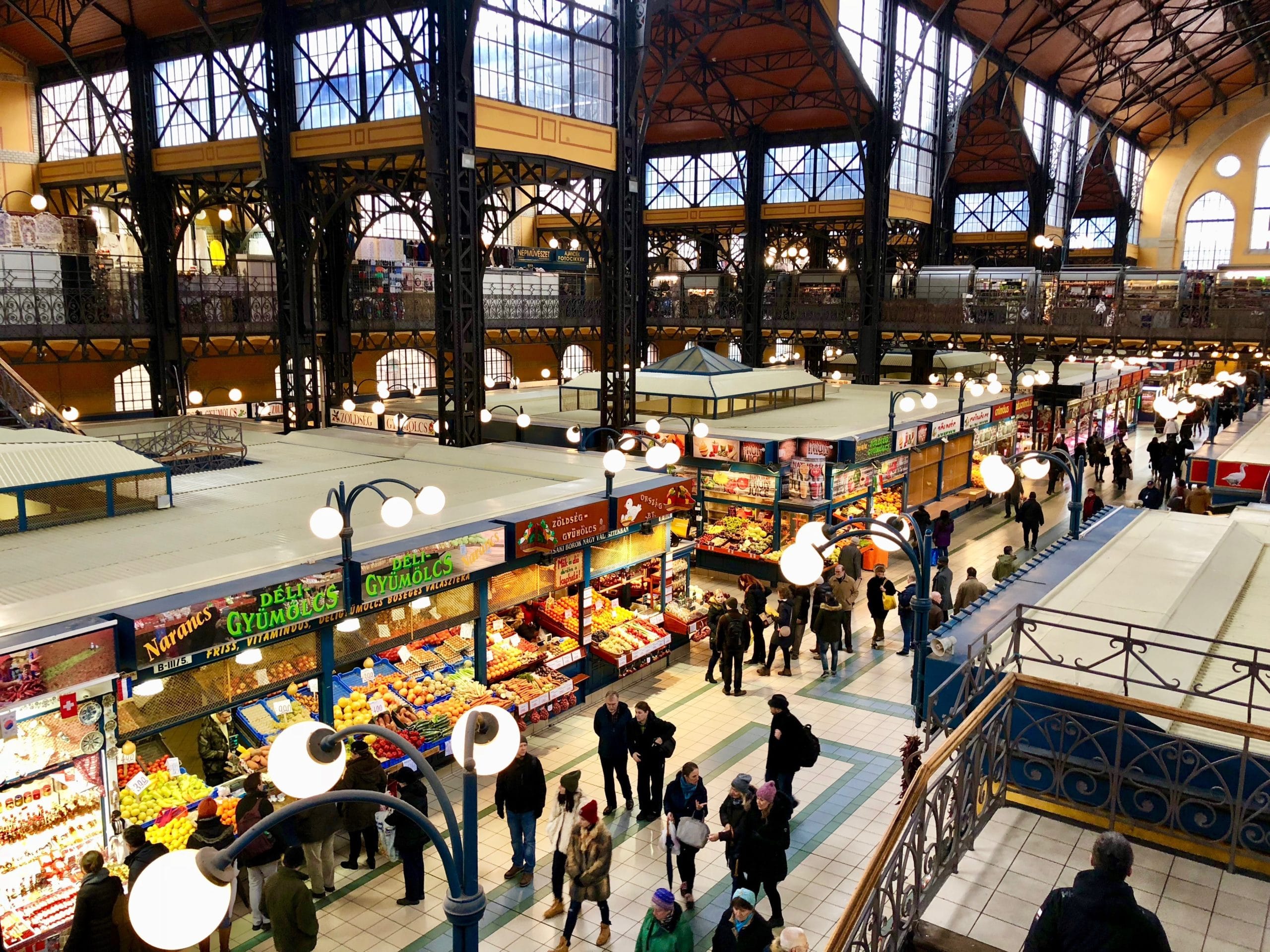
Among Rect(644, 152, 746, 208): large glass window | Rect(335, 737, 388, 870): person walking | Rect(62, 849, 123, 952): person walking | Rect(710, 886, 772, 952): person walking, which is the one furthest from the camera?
Rect(644, 152, 746, 208): large glass window

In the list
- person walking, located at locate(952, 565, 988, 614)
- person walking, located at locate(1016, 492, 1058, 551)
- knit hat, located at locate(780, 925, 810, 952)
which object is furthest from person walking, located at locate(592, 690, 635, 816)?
person walking, located at locate(1016, 492, 1058, 551)

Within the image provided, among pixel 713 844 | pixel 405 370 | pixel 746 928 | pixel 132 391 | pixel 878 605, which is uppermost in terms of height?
pixel 405 370

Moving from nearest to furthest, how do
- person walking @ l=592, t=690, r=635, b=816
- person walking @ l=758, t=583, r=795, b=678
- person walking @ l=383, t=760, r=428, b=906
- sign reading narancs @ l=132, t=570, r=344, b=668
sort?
1. sign reading narancs @ l=132, t=570, r=344, b=668
2. person walking @ l=383, t=760, r=428, b=906
3. person walking @ l=592, t=690, r=635, b=816
4. person walking @ l=758, t=583, r=795, b=678

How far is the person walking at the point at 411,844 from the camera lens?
9.30 meters

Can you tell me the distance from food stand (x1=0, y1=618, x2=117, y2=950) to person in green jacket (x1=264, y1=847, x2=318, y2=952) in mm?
2198

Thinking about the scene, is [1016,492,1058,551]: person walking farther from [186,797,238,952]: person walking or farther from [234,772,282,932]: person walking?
[186,797,238,952]: person walking

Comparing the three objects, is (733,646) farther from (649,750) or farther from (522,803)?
(522,803)

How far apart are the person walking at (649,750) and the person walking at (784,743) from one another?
3.68 feet

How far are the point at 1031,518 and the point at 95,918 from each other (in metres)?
19.5

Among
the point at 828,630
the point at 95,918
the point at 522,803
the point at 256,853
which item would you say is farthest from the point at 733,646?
the point at 95,918

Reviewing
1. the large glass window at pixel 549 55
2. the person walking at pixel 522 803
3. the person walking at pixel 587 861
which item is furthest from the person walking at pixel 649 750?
the large glass window at pixel 549 55

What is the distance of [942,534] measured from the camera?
1997cm

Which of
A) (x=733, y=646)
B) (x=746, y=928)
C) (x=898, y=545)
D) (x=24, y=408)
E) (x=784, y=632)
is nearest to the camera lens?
(x=746, y=928)

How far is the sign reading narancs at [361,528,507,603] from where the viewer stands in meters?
11.1
